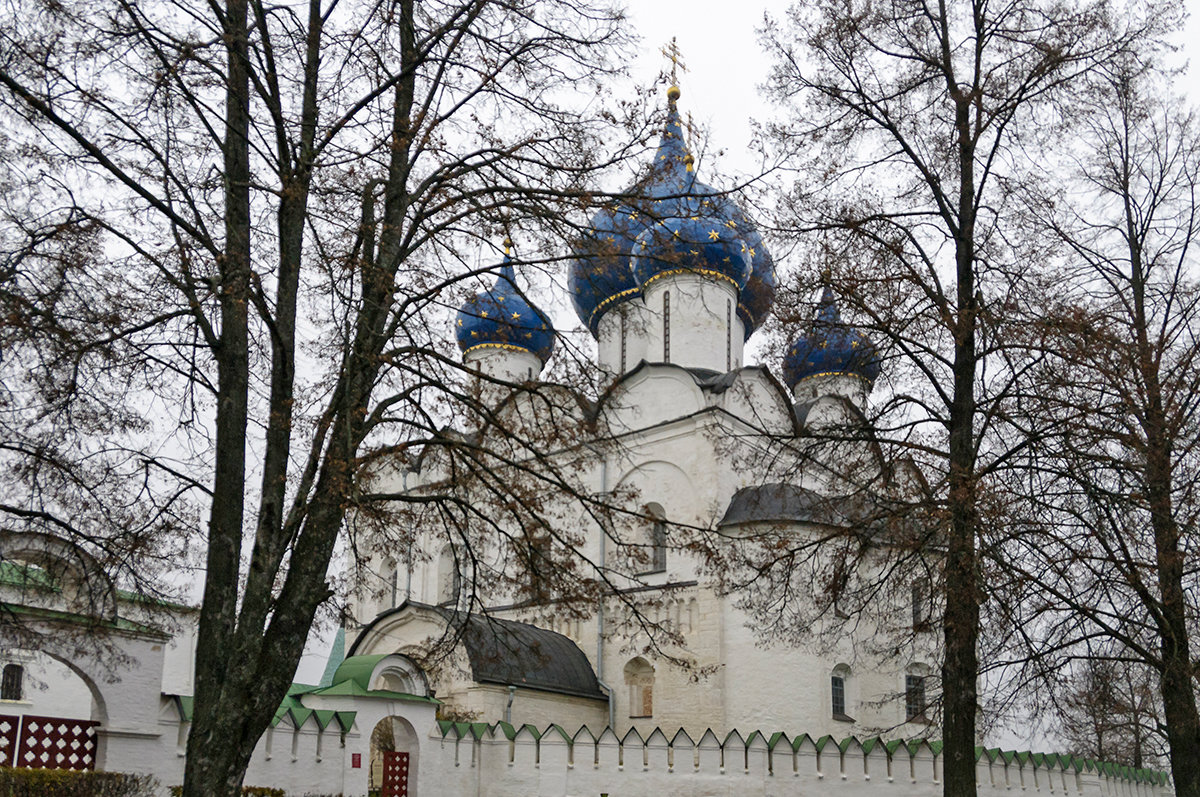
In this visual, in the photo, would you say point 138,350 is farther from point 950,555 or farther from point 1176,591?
point 1176,591

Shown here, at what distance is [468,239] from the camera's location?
8422mm

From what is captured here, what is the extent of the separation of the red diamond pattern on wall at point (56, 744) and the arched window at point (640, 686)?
12088 mm

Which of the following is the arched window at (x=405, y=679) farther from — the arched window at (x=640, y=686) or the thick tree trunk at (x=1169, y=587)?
the thick tree trunk at (x=1169, y=587)

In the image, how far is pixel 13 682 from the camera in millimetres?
21469

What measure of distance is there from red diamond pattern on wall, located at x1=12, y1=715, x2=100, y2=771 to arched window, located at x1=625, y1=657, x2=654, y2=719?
1209 cm

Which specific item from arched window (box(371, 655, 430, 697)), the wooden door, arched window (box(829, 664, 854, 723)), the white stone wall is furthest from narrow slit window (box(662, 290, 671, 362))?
the wooden door

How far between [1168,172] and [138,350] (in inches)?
443

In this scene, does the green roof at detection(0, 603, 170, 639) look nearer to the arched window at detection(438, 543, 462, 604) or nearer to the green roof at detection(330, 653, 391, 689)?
the green roof at detection(330, 653, 391, 689)

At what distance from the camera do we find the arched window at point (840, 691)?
2022 cm

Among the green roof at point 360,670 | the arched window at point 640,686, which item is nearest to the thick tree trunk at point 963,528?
the green roof at point 360,670

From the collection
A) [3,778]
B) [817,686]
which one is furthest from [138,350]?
[817,686]

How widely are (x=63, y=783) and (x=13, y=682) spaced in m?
14.7

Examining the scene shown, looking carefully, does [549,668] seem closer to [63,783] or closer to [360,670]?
[360,670]

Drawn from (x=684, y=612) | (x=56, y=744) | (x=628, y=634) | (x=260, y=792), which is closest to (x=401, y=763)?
(x=260, y=792)
